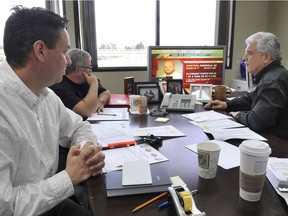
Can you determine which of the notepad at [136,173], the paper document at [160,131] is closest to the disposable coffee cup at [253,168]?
the notepad at [136,173]

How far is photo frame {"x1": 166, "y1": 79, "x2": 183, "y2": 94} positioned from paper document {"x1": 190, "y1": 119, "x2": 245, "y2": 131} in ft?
2.00

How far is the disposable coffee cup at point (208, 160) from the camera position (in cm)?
93

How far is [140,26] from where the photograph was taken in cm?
376

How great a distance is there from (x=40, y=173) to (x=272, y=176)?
83 cm

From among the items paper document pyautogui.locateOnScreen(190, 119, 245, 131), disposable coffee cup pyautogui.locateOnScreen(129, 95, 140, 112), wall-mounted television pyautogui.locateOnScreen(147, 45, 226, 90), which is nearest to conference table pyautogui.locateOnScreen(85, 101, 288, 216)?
paper document pyautogui.locateOnScreen(190, 119, 245, 131)

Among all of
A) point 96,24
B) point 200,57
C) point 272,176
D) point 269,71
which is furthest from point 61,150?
point 96,24

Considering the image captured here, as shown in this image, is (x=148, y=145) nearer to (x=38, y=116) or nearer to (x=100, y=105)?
(x=38, y=116)

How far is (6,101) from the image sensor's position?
0.89 m

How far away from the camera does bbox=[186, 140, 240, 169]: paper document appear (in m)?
1.04

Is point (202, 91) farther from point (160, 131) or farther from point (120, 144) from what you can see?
point (120, 144)

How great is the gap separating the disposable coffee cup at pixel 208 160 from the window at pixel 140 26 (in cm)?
292

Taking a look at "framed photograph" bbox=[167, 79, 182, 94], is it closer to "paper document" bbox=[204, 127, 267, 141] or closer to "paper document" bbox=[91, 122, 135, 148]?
"paper document" bbox=[91, 122, 135, 148]

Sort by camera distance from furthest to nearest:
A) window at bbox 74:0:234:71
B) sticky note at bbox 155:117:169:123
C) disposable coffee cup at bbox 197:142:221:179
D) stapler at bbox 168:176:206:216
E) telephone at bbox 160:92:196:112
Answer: window at bbox 74:0:234:71 → telephone at bbox 160:92:196:112 → sticky note at bbox 155:117:169:123 → disposable coffee cup at bbox 197:142:221:179 → stapler at bbox 168:176:206:216

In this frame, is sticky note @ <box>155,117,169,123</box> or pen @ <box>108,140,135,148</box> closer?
pen @ <box>108,140,135,148</box>
